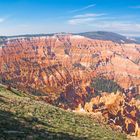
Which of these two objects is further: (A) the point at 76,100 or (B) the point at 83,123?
(A) the point at 76,100

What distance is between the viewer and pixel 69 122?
29.6 m

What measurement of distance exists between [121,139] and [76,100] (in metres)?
167

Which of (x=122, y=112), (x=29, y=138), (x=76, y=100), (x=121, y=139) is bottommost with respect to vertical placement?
(x=76, y=100)

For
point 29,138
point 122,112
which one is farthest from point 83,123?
point 122,112

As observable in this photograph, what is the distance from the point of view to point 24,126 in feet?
73.6

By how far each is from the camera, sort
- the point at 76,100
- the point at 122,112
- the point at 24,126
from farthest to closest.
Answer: the point at 76,100
the point at 122,112
the point at 24,126

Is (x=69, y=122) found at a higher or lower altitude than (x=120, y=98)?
higher

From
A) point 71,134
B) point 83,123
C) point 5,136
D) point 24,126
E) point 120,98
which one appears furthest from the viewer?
point 120,98

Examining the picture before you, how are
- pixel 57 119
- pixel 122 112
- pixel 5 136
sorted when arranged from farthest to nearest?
pixel 122 112, pixel 57 119, pixel 5 136

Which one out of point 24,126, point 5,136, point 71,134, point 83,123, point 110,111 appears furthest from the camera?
point 110,111

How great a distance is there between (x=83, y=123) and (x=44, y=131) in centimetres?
951

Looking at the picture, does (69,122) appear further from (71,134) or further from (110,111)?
(110,111)

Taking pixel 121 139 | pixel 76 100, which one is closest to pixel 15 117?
pixel 121 139

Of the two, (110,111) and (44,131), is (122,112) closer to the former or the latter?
(110,111)
